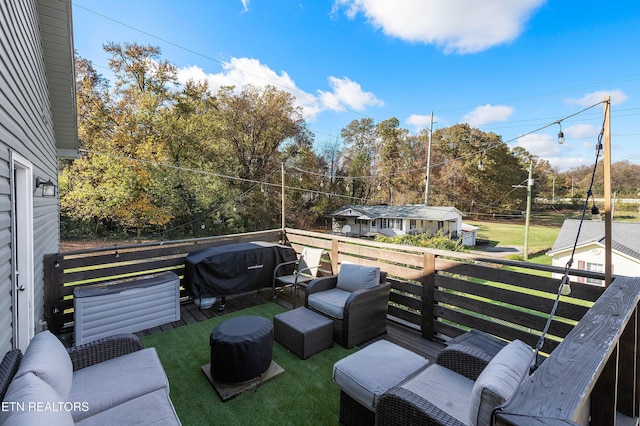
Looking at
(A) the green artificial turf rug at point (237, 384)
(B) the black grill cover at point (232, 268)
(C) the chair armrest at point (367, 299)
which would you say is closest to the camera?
(A) the green artificial turf rug at point (237, 384)

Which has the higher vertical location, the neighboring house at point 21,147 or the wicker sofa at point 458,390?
the neighboring house at point 21,147

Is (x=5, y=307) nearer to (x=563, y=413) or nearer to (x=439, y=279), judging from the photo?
(x=563, y=413)

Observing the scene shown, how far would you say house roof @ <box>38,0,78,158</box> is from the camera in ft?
11.8

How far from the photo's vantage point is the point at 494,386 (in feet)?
3.58

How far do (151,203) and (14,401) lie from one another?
1451 cm

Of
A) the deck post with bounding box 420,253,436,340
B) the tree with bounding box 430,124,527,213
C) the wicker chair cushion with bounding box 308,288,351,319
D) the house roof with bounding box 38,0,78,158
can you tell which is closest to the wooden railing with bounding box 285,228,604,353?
the deck post with bounding box 420,253,436,340

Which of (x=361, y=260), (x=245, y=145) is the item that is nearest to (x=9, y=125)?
(x=361, y=260)

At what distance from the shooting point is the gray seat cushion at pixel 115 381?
1.62 m

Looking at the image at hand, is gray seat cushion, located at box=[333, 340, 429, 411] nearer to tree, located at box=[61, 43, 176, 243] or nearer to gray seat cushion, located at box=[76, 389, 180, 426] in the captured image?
gray seat cushion, located at box=[76, 389, 180, 426]

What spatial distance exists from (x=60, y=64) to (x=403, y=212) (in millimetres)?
20137

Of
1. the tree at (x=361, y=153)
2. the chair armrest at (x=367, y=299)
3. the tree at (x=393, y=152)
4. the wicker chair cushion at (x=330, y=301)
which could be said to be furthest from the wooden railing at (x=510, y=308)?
the tree at (x=393, y=152)

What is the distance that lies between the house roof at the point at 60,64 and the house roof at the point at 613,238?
16267mm

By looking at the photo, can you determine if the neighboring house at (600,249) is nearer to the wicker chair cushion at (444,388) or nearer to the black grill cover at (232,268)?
the black grill cover at (232,268)

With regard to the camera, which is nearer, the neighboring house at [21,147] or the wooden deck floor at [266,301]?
the neighboring house at [21,147]
